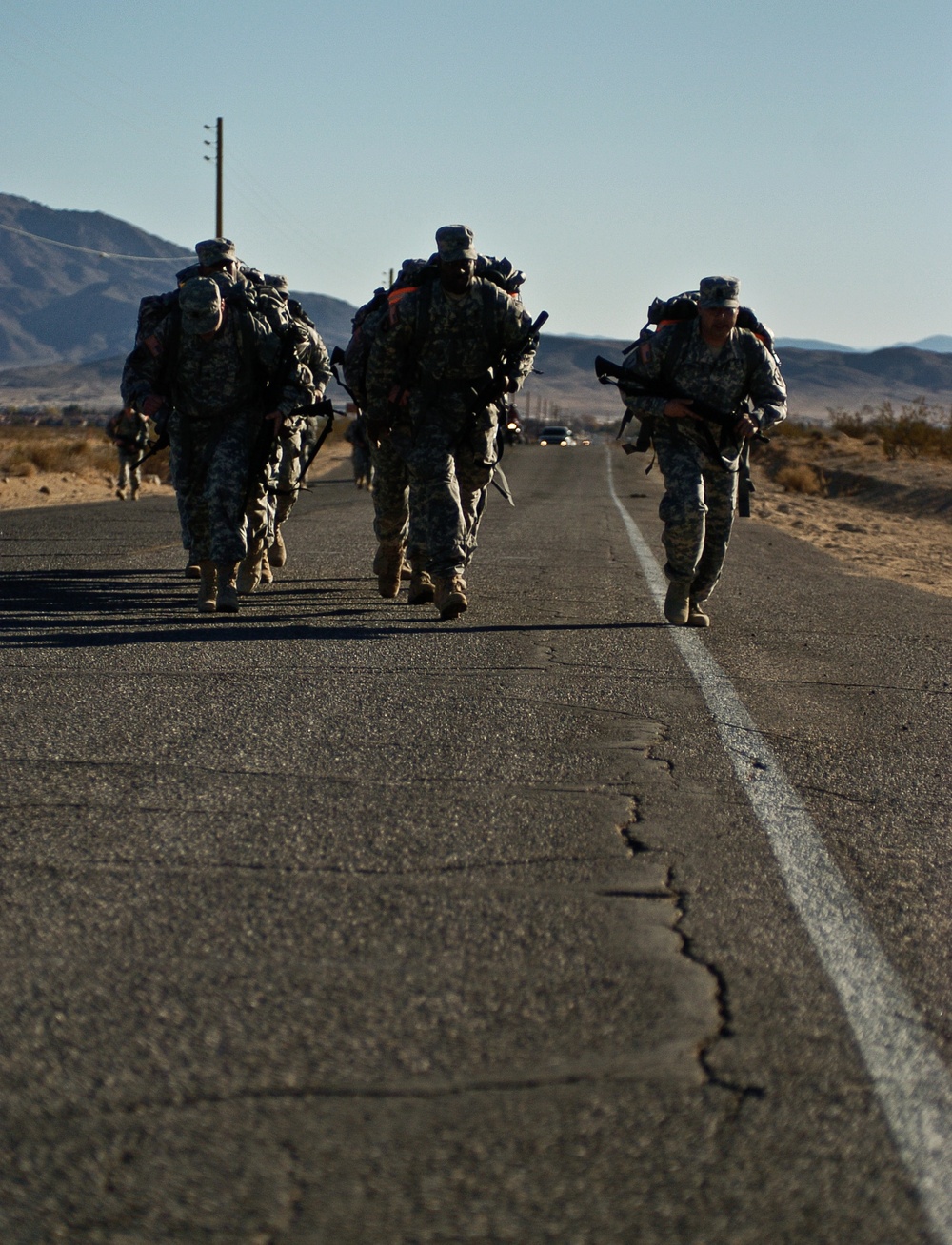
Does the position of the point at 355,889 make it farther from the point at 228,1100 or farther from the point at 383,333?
the point at 383,333

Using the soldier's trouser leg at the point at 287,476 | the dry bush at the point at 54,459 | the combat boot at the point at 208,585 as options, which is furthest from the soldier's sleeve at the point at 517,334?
the dry bush at the point at 54,459

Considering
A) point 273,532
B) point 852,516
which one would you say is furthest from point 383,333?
point 852,516

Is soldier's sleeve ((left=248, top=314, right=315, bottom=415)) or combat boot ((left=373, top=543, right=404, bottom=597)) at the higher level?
soldier's sleeve ((left=248, top=314, right=315, bottom=415))

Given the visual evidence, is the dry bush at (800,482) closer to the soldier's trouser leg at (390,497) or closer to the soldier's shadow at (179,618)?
the soldier's trouser leg at (390,497)

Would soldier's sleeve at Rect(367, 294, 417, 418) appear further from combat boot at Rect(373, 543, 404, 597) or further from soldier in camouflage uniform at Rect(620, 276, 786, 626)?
soldier in camouflage uniform at Rect(620, 276, 786, 626)

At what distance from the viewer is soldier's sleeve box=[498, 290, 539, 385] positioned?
873 centimetres

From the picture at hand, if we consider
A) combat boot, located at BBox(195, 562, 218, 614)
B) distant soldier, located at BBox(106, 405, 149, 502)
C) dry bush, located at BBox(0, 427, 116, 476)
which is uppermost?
combat boot, located at BBox(195, 562, 218, 614)

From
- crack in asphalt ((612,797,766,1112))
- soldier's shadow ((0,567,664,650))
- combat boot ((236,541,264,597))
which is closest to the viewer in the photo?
crack in asphalt ((612,797,766,1112))

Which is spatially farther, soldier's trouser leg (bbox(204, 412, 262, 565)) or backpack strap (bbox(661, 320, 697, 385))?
soldier's trouser leg (bbox(204, 412, 262, 565))

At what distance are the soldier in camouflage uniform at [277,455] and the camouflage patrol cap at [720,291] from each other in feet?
7.68

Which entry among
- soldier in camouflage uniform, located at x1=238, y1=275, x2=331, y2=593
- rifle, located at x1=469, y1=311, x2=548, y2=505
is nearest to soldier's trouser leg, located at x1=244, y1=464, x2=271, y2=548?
soldier in camouflage uniform, located at x1=238, y1=275, x2=331, y2=593

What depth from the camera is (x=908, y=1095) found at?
2762 millimetres

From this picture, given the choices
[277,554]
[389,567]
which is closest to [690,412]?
[389,567]

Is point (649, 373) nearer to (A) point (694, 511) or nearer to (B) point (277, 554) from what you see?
(A) point (694, 511)
